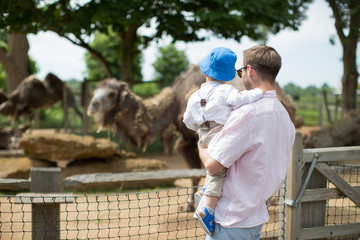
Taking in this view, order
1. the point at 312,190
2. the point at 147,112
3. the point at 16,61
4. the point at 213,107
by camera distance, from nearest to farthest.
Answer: the point at 213,107, the point at 312,190, the point at 147,112, the point at 16,61

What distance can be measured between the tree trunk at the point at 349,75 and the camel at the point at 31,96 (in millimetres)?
10191

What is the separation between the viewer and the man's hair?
196cm

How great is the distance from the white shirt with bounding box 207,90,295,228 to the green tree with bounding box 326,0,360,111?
33.5 feet

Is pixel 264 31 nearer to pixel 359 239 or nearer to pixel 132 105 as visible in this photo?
pixel 132 105

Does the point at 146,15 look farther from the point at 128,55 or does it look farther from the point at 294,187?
the point at 294,187

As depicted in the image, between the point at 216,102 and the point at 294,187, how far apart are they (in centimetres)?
172

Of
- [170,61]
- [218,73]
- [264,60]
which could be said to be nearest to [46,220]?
[218,73]

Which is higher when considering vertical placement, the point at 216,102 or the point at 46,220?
the point at 216,102

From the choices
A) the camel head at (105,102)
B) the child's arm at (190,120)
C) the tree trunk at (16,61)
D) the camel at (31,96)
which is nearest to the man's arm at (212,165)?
the child's arm at (190,120)

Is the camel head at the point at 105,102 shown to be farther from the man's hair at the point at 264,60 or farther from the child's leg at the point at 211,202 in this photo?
the man's hair at the point at 264,60

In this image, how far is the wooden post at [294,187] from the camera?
3.32 m

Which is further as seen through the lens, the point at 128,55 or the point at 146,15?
the point at 128,55

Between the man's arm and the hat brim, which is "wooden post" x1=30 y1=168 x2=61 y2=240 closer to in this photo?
the man's arm

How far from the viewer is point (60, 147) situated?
309 inches
